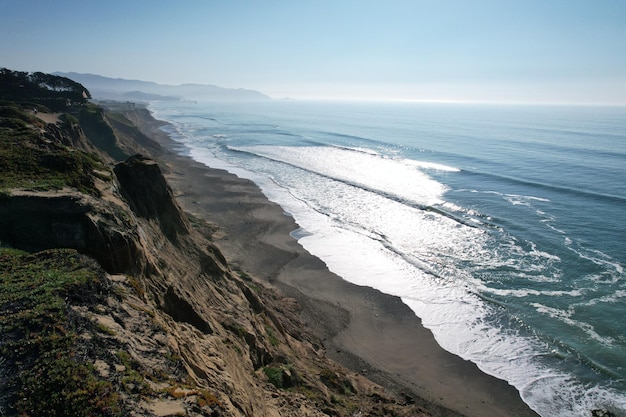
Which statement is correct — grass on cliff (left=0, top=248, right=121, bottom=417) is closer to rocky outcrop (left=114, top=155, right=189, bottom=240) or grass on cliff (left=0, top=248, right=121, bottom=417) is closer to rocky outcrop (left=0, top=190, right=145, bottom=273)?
rocky outcrop (left=0, top=190, right=145, bottom=273)

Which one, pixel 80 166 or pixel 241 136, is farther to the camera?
pixel 241 136

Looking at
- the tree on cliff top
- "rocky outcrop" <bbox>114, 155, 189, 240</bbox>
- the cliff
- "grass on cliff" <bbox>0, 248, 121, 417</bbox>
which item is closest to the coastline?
the cliff

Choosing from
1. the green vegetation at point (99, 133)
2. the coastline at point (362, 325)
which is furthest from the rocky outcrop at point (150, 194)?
the green vegetation at point (99, 133)

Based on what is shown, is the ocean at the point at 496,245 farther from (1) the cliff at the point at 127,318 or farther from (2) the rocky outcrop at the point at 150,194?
(2) the rocky outcrop at the point at 150,194

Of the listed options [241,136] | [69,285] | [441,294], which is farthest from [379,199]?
[241,136]

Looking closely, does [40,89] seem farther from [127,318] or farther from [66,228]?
[127,318]

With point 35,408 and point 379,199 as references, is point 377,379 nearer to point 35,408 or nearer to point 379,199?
point 35,408

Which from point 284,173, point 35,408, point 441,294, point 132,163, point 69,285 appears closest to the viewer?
point 35,408
